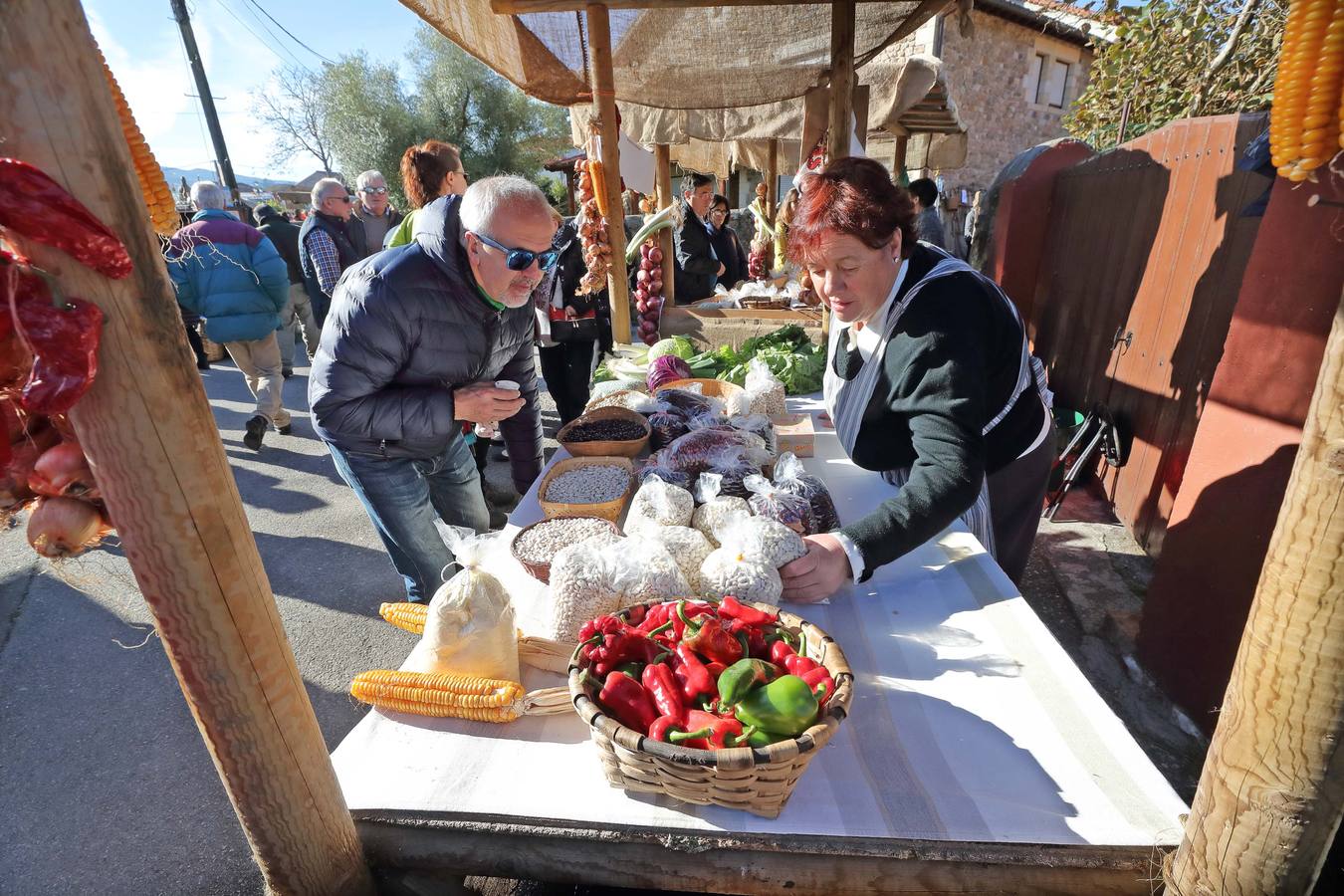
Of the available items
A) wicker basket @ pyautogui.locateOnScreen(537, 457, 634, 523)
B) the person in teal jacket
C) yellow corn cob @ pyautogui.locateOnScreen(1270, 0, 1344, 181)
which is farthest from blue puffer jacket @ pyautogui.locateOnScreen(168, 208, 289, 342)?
yellow corn cob @ pyautogui.locateOnScreen(1270, 0, 1344, 181)

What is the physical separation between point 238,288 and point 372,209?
1579 millimetres

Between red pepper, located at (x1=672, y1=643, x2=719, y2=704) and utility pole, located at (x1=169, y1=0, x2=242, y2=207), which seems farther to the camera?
utility pole, located at (x1=169, y1=0, x2=242, y2=207)

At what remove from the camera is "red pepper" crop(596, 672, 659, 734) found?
1115mm

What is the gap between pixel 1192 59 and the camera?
4223 mm

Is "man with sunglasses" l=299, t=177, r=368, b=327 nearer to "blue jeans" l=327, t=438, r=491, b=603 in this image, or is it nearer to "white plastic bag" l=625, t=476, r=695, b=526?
"blue jeans" l=327, t=438, r=491, b=603

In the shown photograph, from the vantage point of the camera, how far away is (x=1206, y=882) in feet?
2.88

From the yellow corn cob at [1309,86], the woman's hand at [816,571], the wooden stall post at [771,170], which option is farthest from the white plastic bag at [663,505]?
the wooden stall post at [771,170]

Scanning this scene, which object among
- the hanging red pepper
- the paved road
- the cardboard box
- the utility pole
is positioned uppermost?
the utility pole

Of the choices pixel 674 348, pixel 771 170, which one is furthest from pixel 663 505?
pixel 771 170

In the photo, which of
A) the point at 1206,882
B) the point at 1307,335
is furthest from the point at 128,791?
the point at 1307,335

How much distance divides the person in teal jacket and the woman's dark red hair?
4.72 m

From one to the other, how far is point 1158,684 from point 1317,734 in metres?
2.56

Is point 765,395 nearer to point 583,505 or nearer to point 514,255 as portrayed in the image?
point 583,505

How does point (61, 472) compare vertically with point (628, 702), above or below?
above
